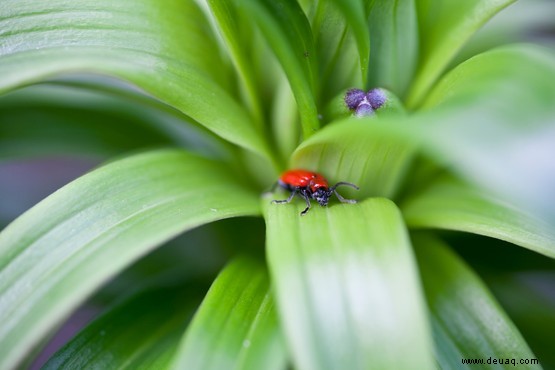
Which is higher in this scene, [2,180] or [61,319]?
[2,180]

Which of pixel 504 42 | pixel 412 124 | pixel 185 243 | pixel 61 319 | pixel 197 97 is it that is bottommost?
pixel 61 319

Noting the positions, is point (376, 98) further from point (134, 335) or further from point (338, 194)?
point (134, 335)

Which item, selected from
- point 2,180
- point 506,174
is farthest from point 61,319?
point 2,180

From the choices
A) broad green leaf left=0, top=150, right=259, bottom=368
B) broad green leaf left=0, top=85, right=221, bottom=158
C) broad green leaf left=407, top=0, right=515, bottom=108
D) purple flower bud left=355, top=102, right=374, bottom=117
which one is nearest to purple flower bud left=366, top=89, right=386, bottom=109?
purple flower bud left=355, top=102, right=374, bottom=117

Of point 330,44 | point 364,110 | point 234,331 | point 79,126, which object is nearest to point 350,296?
point 234,331

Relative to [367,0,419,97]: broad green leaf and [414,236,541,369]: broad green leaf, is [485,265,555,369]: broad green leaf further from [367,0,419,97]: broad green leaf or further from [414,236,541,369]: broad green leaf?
[367,0,419,97]: broad green leaf

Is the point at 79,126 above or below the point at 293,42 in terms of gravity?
above

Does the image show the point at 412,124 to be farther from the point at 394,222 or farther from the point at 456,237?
the point at 456,237
